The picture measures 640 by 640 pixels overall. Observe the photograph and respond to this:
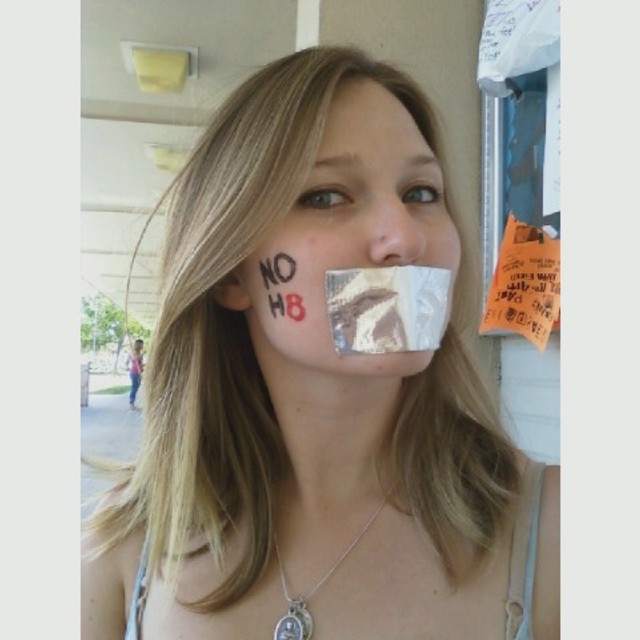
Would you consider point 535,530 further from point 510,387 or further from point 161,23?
point 161,23

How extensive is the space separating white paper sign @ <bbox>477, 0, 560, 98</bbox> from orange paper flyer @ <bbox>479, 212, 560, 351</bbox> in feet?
0.47

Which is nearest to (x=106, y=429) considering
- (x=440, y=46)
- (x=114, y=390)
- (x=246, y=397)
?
(x=114, y=390)

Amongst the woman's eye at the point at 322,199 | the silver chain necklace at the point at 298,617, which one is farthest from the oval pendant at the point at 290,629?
the woman's eye at the point at 322,199

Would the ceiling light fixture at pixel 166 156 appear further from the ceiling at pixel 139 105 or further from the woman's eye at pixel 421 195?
the woman's eye at pixel 421 195

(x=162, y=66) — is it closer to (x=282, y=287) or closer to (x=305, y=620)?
(x=282, y=287)

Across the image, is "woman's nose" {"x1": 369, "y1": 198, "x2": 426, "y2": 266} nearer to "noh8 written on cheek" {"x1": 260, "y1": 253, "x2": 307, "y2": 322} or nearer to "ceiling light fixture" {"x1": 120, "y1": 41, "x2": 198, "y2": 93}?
"noh8 written on cheek" {"x1": 260, "y1": 253, "x2": 307, "y2": 322}

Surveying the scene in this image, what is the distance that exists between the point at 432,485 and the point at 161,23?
19.6 inches

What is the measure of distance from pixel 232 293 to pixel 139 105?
0.21 m

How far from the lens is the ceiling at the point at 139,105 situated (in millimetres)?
487

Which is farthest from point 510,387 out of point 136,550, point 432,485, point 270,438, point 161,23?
point 161,23

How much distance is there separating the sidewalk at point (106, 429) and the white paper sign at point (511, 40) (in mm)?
462

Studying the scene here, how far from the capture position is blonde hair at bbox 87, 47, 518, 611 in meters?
0.51

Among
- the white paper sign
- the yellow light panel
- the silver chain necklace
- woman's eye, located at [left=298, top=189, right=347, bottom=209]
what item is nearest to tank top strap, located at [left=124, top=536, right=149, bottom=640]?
the silver chain necklace

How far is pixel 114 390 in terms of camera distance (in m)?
0.49
